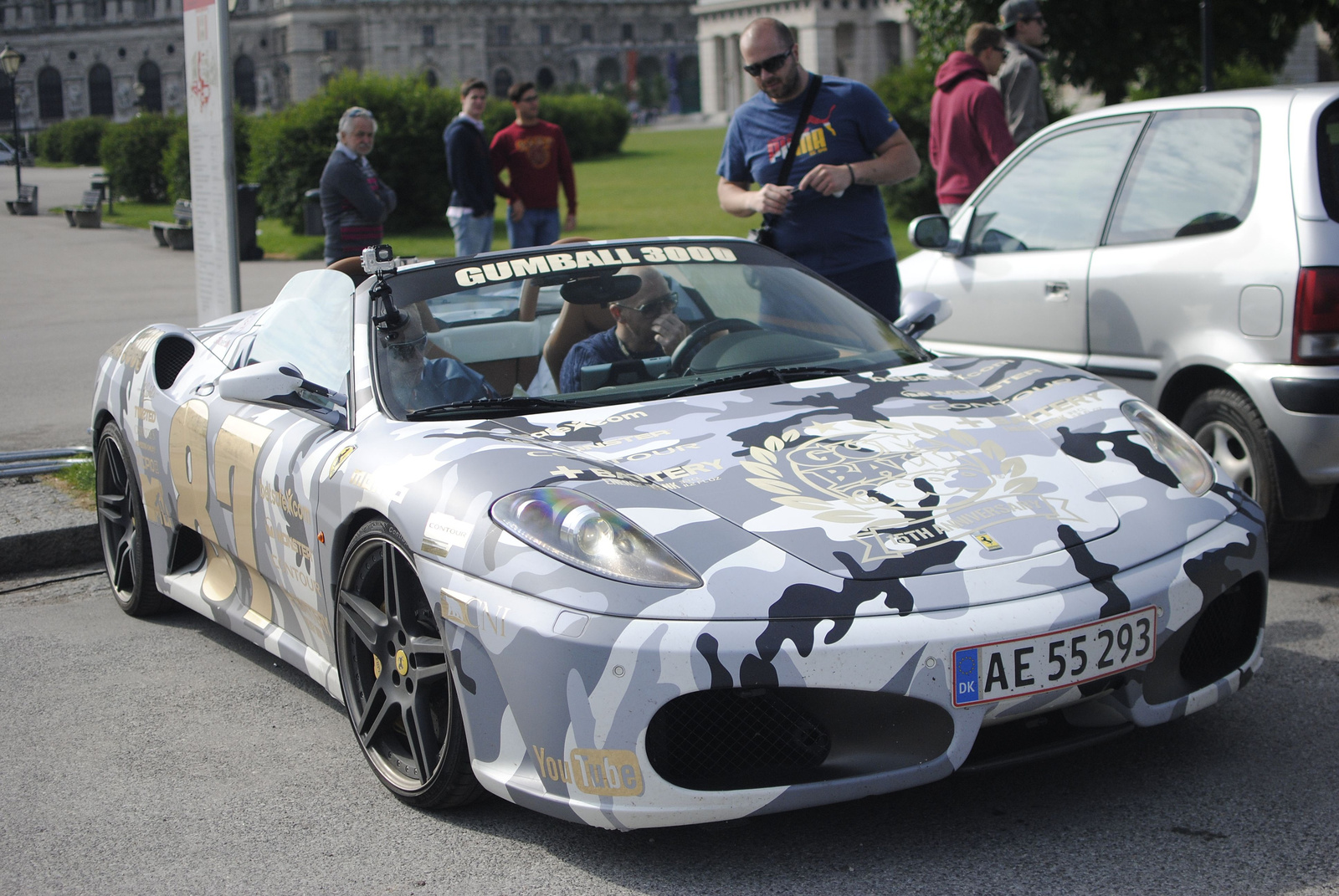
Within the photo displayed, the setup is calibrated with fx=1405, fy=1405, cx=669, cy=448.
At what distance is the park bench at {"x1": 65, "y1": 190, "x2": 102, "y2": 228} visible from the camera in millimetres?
26547

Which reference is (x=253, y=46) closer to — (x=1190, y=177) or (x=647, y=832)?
(x=1190, y=177)

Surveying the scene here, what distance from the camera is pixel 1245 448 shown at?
4762 mm

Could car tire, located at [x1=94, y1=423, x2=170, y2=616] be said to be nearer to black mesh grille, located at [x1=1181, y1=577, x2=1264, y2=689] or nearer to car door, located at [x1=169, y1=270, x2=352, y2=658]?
car door, located at [x1=169, y1=270, x2=352, y2=658]

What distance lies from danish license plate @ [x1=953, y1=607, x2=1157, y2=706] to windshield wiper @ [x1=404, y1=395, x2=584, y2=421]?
4.39ft

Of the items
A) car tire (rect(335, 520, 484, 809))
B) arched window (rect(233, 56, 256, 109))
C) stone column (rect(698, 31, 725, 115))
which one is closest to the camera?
car tire (rect(335, 520, 484, 809))

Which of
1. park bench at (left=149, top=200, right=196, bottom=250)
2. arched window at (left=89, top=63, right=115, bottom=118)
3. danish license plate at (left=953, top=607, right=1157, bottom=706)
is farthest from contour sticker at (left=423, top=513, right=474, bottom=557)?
arched window at (left=89, top=63, right=115, bottom=118)

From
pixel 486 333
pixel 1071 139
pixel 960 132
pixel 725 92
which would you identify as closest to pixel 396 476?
pixel 486 333

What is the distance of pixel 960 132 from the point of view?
7.68 metres

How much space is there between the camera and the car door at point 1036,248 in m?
5.50

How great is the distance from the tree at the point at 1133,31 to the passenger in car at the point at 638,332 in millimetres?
16053

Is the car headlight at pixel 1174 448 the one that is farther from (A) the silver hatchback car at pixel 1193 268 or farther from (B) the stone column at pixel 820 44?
(B) the stone column at pixel 820 44

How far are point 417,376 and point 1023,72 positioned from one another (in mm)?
5798

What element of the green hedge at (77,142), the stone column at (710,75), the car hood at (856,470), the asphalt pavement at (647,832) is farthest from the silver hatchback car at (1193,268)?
the stone column at (710,75)

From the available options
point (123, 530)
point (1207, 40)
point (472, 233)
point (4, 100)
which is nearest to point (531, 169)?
point (472, 233)
